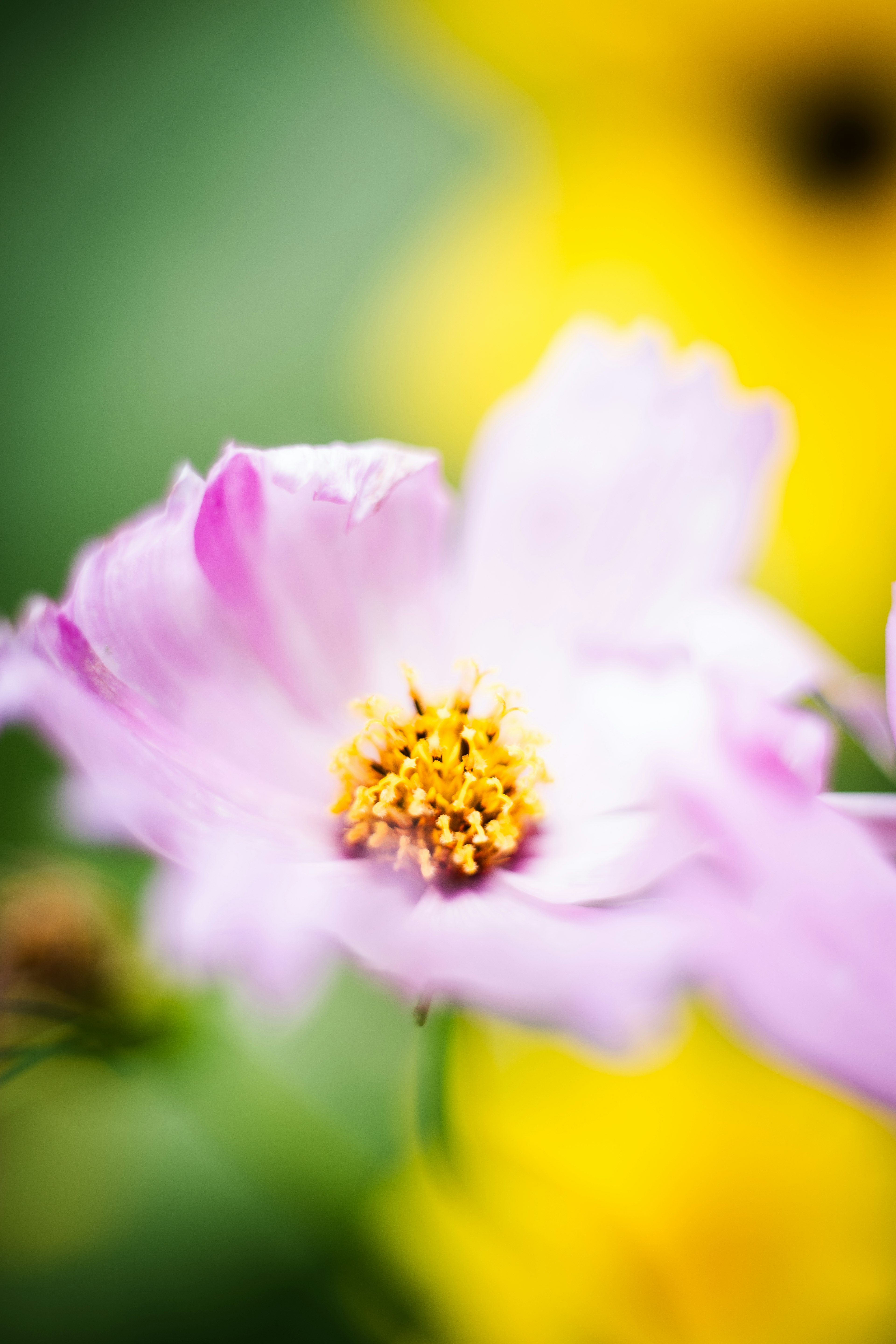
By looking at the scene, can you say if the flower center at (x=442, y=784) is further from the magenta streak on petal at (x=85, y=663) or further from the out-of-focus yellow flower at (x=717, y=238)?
the out-of-focus yellow flower at (x=717, y=238)

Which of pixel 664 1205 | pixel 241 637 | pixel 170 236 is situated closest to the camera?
pixel 241 637

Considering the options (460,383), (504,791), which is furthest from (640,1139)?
(460,383)

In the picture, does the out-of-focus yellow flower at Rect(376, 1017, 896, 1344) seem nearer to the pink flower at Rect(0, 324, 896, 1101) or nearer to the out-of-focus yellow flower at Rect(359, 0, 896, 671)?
the pink flower at Rect(0, 324, 896, 1101)

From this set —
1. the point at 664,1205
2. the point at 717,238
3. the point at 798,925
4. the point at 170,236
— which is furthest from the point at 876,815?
the point at 170,236

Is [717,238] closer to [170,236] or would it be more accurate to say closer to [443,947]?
[170,236]

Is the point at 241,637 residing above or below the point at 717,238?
below

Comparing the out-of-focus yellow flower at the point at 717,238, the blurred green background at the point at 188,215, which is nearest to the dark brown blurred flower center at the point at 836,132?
the out-of-focus yellow flower at the point at 717,238

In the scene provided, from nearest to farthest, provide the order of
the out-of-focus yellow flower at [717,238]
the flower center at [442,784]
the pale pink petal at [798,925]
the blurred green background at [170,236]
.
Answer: the pale pink petal at [798,925], the flower center at [442,784], the out-of-focus yellow flower at [717,238], the blurred green background at [170,236]
